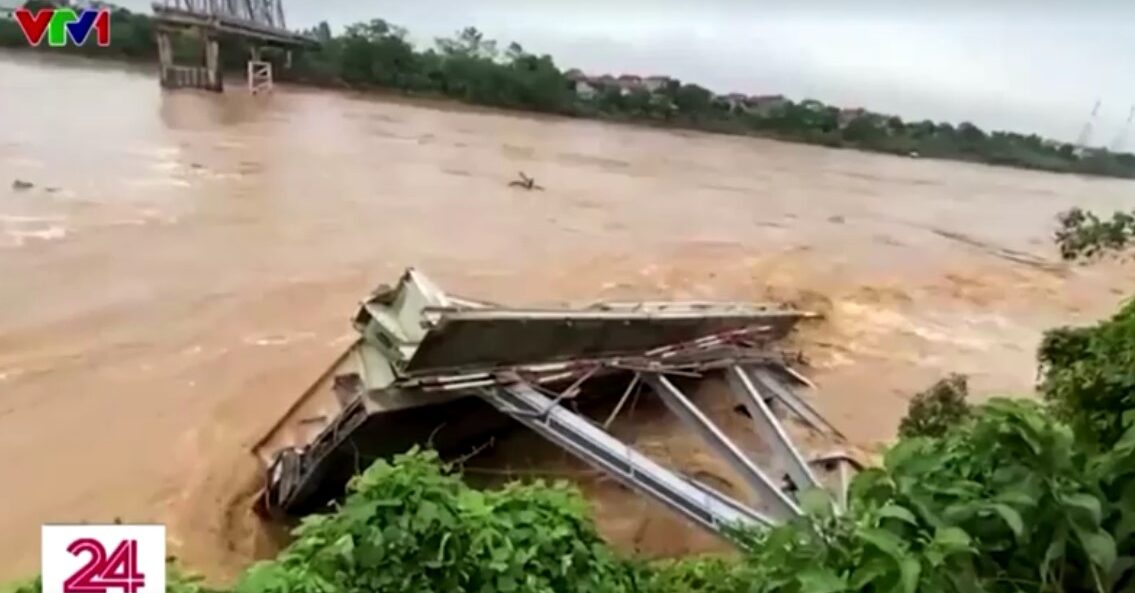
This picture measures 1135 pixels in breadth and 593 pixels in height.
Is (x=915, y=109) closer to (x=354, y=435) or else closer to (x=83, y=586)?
(x=354, y=435)

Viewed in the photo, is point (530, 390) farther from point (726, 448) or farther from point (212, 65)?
point (212, 65)

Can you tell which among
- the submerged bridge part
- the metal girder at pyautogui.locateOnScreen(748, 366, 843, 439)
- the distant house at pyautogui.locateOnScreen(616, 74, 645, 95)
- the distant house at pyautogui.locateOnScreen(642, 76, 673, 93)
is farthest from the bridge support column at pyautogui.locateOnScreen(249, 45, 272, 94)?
the metal girder at pyautogui.locateOnScreen(748, 366, 843, 439)

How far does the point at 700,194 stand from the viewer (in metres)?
7.70

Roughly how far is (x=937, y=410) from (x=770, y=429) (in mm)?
567

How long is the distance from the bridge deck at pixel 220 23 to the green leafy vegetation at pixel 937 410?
4809mm

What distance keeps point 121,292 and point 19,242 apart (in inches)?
29.8

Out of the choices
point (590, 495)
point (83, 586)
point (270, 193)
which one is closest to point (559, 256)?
point (270, 193)

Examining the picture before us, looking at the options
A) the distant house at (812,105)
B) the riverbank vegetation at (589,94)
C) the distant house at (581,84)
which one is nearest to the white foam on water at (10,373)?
the riverbank vegetation at (589,94)

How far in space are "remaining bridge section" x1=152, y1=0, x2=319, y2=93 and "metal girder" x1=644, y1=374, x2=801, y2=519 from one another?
409 centimetres

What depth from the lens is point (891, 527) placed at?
3.43 feet

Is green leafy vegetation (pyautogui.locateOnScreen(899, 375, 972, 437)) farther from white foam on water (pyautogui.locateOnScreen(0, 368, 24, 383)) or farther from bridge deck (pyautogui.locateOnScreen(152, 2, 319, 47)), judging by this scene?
bridge deck (pyautogui.locateOnScreen(152, 2, 319, 47))

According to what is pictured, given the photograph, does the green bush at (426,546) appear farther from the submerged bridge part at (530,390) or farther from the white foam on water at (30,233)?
the white foam on water at (30,233)

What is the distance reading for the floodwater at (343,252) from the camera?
11.8ft

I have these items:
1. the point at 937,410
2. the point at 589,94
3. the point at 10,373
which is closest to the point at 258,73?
the point at 589,94
